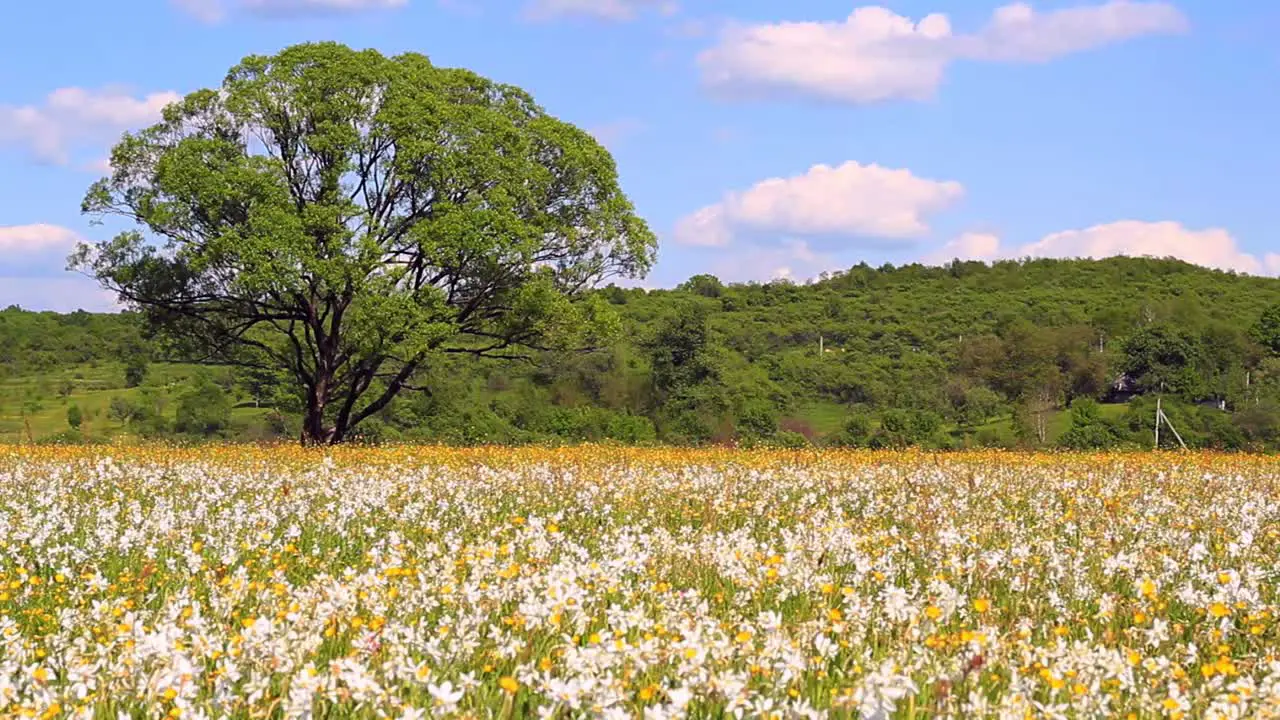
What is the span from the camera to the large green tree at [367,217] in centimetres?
2492

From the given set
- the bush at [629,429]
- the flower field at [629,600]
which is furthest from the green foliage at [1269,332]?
the flower field at [629,600]

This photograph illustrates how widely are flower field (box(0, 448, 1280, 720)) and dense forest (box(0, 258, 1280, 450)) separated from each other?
14.1m

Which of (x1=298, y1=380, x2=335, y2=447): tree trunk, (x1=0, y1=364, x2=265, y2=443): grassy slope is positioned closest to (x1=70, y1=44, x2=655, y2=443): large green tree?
(x1=298, y1=380, x2=335, y2=447): tree trunk

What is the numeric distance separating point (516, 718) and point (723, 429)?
3246 cm

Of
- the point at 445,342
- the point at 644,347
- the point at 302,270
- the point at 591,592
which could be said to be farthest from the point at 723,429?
the point at 591,592

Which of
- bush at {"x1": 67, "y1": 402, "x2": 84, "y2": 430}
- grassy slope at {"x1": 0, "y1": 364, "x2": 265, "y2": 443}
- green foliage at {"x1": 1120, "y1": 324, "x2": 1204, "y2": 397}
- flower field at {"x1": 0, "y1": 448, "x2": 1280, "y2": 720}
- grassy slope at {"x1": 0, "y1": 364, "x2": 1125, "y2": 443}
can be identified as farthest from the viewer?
green foliage at {"x1": 1120, "y1": 324, "x2": 1204, "y2": 397}

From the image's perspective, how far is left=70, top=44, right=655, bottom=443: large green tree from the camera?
2492 cm

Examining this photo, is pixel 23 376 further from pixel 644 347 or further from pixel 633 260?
pixel 633 260

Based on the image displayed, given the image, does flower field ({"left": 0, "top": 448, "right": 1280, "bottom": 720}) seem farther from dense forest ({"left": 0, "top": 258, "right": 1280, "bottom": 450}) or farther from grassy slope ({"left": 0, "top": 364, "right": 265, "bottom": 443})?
grassy slope ({"left": 0, "top": 364, "right": 265, "bottom": 443})

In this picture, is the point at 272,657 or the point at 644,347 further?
the point at 644,347

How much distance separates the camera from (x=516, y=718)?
3.49 metres

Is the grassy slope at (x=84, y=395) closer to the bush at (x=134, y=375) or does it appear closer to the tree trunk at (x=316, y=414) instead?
the bush at (x=134, y=375)

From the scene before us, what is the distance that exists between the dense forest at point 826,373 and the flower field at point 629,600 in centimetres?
1406

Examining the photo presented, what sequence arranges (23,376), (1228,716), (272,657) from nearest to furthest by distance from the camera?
(1228,716), (272,657), (23,376)
